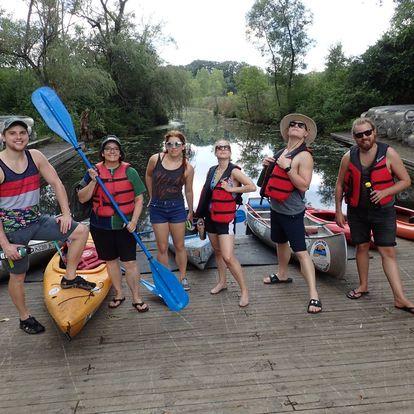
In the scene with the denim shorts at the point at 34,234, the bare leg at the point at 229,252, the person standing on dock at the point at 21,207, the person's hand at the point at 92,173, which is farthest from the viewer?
the bare leg at the point at 229,252

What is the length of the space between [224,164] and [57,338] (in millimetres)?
1667

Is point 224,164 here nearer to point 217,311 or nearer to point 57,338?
point 217,311

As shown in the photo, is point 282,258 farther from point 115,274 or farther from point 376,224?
point 115,274

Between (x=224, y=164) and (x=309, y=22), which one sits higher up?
(x=309, y=22)

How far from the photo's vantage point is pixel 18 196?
90.0 inches

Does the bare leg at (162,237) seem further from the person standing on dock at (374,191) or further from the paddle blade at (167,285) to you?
the person standing on dock at (374,191)

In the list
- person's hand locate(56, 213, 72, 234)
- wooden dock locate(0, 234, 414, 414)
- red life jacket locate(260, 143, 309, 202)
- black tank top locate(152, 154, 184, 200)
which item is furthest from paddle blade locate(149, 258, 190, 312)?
red life jacket locate(260, 143, 309, 202)

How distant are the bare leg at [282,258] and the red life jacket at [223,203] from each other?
1.92ft

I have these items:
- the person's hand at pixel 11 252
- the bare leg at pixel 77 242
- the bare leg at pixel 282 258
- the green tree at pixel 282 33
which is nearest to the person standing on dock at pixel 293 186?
the bare leg at pixel 282 258

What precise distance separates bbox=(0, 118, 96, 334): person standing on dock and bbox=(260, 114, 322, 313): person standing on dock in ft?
4.56

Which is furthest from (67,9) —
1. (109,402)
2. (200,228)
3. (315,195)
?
(109,402)

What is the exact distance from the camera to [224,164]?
2.81 m

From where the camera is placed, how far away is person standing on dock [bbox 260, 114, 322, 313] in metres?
2.64

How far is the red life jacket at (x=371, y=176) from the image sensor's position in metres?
2.56
